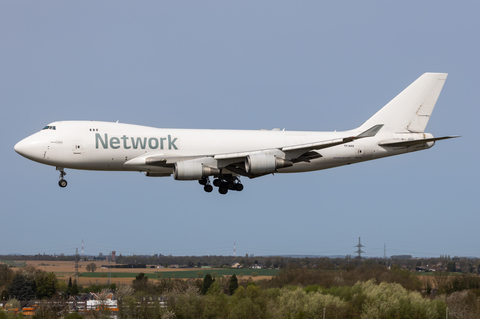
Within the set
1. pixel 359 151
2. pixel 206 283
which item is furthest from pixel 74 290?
pixel 359 151

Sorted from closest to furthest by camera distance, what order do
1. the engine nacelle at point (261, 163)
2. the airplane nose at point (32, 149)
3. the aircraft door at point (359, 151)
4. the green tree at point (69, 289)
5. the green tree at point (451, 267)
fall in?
the airplane nose at point (32, 149) → the engine nacelle at point (261, 163) → the aircraft door at point (359, 151) → the green tree at point (69, 289) → the green tree at point (451, 267)

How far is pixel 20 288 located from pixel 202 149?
79950 mm

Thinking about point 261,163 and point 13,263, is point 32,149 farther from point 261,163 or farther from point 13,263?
point 13,263

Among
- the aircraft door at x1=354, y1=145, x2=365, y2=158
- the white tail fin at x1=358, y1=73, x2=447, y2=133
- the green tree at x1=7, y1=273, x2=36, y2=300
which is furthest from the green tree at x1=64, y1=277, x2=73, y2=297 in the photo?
the aircraft door at x1=354, y1=145, x2=365, y2=158

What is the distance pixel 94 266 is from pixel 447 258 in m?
87.8

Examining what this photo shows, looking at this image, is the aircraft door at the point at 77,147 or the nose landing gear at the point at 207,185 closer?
the aircraft door at the point at 77,147

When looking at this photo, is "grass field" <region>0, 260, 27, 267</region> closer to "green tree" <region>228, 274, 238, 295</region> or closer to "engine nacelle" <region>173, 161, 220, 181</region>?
"green tree" <region>228, 274, 238, 295</region>

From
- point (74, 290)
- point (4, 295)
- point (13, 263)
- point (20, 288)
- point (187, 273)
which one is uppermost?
point (13, 263)

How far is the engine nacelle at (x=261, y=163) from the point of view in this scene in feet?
137

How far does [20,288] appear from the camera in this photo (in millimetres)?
107000

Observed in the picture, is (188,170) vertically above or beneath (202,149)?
beneath

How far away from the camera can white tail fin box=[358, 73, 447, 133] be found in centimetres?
5059

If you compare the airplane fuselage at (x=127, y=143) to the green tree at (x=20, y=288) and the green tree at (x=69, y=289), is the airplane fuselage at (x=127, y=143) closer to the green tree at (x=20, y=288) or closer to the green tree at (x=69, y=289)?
the green tree at (x=69, y=289)

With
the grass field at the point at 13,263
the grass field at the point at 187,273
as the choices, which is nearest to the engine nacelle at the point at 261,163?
the grass field at the point at 187,273
